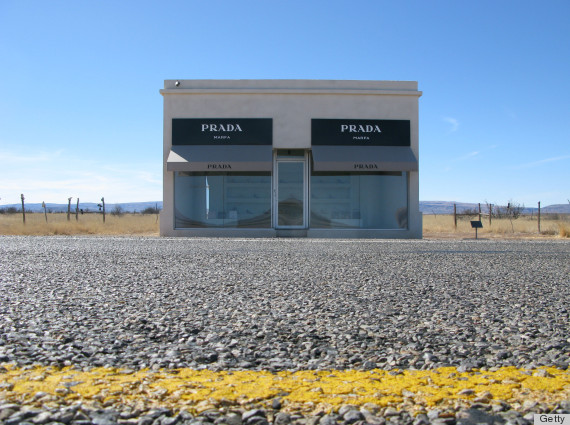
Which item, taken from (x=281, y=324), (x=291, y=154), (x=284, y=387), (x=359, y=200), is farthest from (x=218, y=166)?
(x=284, y=387)

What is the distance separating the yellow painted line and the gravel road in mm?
156

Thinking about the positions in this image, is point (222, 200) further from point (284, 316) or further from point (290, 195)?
point (284, 316)

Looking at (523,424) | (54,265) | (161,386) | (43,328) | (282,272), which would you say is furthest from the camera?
(54,265)

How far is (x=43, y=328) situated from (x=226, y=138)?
49.1 feet

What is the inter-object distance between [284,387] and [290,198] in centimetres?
1621

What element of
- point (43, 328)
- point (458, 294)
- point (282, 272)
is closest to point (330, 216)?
point (282, 272)

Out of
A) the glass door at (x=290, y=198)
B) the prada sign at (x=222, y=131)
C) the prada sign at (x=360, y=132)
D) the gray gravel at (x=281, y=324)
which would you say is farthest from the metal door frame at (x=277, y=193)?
the gray gravel at (x=281, y=324)

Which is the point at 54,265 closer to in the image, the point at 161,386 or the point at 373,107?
the point at 161,386

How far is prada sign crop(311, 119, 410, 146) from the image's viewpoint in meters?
18.1

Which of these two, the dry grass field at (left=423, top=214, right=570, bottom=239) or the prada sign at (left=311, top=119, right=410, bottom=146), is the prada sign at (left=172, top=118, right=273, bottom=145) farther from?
the dry grass field at (left=423, top=214, right=570, bottom=239)

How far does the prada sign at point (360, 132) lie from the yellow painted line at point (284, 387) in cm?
1585

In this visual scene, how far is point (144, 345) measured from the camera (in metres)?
3.14
